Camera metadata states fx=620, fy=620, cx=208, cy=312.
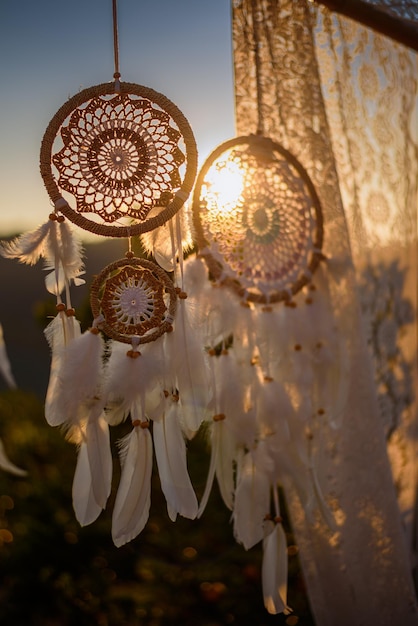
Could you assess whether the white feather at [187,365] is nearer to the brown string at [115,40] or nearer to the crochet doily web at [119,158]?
the crochet doily web at [119,158]

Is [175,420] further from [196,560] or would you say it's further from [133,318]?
[196,560]

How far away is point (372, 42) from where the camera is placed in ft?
3.63

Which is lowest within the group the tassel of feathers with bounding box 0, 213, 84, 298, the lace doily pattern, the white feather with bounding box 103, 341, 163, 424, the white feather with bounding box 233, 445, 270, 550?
the white feather with bounding box 233, 445, 270, 550

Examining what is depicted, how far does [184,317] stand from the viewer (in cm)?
95

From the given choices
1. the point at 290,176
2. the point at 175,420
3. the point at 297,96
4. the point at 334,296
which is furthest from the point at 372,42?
the point at 175,420

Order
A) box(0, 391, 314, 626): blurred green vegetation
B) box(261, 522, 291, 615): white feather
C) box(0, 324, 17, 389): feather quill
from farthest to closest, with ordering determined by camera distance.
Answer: box(0, 391, 314, 626): blurred green vegetation, box(261, 522, 291, 615): white feather, box(0, 324, 17, 389): feather quill

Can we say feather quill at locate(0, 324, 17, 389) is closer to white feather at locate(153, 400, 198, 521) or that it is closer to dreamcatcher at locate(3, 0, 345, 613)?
dreamcatcher at locate(3, 0, 345, 613)

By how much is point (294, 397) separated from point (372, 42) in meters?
0.65

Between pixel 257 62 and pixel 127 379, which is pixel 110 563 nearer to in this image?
pixel 127 379

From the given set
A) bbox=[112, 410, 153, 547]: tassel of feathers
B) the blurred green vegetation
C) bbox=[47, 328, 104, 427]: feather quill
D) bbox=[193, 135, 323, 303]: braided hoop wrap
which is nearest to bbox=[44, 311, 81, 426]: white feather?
bbox=[47, 328, 104, 427]: feather quill

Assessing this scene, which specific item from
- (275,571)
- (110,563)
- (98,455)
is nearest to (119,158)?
(98,455)

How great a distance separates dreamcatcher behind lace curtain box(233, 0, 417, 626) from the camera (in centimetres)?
108

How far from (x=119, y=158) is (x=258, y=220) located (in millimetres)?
278

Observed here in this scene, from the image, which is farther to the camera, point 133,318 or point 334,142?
point 334,142
